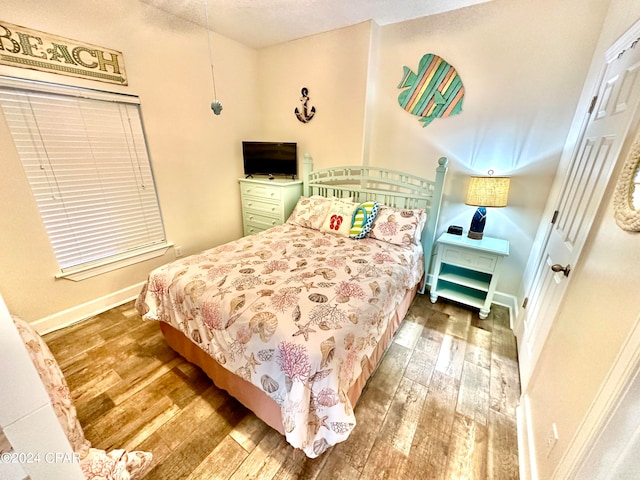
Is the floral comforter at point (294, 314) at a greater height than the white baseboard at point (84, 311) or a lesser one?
greater

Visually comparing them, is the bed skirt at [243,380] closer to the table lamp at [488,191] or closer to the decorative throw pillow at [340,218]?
the decorative throw pillow at [340,218]

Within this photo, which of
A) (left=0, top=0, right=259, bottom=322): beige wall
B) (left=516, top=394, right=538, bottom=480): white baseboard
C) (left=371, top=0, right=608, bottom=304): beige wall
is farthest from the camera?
(left=371, top=0, right=608, bottom=304): beige wall

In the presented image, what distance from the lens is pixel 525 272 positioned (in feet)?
7.86

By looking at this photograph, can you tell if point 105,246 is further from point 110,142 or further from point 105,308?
point 110,142

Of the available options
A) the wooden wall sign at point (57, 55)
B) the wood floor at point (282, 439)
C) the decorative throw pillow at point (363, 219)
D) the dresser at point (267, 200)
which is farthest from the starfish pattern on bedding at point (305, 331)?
the wooden wall sign at point (57, 55)

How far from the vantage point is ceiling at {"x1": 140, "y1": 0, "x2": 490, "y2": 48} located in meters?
2.16

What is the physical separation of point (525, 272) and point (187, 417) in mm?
2922

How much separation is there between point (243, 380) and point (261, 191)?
7.39 ft

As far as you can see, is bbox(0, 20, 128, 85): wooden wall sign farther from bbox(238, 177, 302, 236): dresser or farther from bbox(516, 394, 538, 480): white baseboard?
bbox(516, 394, 538, 480): white baseboard

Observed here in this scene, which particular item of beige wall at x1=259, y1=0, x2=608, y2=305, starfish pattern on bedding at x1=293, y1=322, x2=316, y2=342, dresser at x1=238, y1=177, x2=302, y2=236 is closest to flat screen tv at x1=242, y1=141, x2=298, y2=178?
dresser at x1=238, y1=177, x2=302, y2=236

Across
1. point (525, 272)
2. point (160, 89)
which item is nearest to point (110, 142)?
point (160, 89)

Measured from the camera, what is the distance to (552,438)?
1100 mm

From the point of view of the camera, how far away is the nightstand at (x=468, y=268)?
2229 millimetres

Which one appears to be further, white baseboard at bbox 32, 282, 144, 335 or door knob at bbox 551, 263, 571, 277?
white baseboard at bbox 32, 282, 144, 335
